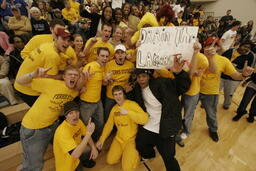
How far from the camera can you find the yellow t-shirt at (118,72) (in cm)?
191

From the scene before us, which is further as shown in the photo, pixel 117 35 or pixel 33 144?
pixel 117 35

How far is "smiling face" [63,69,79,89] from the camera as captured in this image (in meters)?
1.45

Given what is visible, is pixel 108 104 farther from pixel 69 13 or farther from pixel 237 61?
pixel 69 13

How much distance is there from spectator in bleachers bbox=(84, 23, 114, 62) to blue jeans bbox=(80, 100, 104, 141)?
729mm

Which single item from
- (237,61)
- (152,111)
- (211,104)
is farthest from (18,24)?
(237,61)

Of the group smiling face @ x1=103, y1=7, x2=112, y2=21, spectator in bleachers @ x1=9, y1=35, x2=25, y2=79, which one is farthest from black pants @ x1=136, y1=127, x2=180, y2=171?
Answer: spectator in bleachers @ x1=9, y1=35, x2=25, y2=79

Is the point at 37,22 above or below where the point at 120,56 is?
above

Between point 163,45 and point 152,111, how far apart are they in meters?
0.78

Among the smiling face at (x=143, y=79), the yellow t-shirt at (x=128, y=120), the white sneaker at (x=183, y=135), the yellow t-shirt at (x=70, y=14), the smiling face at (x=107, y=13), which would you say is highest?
the yellow t-shirt at (x=70, y=14)

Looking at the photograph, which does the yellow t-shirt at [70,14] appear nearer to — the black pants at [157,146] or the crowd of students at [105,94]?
the crowd of students at [105,94]

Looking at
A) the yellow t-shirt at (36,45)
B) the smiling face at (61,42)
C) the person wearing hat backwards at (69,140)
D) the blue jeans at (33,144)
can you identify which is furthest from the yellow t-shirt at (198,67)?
the blue jeans at (33,144)

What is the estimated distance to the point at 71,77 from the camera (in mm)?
1460

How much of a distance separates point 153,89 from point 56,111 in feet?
3.62

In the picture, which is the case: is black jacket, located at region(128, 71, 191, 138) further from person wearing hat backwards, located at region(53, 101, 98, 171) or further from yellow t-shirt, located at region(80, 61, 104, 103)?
person wearing hat backwards, located at region(53, 101, 98, 171)
